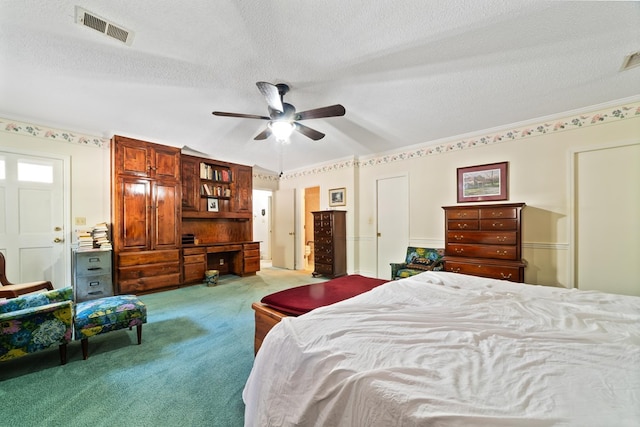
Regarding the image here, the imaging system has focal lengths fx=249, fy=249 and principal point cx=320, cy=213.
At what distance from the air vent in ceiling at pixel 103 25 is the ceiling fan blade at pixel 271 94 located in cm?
99

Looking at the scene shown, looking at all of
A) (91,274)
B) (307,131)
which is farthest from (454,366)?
(91,274)

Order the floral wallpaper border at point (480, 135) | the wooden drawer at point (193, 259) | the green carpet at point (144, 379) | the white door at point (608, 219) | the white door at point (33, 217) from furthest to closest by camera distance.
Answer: the wooden drawer at point (193, 259), the white door at point (33, 217), the floral wallpaper border at point (480, 135), the white door at point (608, 219), the green carpet at point (144, 379)

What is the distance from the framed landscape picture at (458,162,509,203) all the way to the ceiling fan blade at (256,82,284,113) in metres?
3.01

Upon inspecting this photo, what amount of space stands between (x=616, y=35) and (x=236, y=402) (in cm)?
373

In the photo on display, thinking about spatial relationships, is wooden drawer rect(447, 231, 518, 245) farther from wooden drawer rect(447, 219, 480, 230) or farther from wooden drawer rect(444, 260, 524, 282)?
wooden drawer rect(444, 260, 524, 282)

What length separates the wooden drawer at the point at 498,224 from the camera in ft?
10.0

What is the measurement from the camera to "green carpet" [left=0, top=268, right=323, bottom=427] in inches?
57.6

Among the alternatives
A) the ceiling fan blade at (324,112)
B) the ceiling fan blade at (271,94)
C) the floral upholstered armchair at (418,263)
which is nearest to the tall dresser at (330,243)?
the floral upholstered armchair at (418,263)

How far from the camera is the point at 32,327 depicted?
Result: 1807mm

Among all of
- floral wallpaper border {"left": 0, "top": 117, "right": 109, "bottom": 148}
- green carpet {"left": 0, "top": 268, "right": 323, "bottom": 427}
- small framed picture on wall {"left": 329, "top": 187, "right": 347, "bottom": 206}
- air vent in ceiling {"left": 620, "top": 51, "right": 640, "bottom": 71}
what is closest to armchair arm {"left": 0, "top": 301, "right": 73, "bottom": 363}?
green carpet {"left": 0, "top": 268, "right": 323, "bottom": 427}

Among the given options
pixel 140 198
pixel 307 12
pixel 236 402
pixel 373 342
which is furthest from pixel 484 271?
pixel 140 198

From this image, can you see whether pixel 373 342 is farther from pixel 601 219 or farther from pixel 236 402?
pixel 601 219

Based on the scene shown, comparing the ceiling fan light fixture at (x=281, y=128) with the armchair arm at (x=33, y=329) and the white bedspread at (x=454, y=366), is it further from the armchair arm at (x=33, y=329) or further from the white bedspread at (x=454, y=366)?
the armchair arm at (x=33, y=329)

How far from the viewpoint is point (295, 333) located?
116cm
